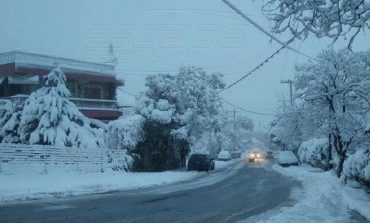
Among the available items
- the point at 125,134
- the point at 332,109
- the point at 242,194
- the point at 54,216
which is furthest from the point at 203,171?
the point at 54,216

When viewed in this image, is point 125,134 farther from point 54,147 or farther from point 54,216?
point 54,216

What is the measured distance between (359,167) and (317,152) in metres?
21.7

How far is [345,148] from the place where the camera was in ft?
103

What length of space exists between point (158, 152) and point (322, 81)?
13334 mm

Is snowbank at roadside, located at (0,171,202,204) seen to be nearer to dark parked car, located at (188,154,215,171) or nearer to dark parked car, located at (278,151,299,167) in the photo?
dark parked car, located at (188,154,215,171)

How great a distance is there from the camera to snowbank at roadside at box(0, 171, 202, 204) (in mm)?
20309

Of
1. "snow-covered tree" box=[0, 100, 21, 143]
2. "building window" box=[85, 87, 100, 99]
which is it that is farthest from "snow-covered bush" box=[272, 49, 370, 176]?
"building window" box=[85, 87, 100, 99]

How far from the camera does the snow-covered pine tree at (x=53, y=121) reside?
2995 centimetres

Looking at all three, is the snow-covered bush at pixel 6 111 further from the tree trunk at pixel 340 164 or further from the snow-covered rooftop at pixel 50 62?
the tree trunk at pixel 340 164

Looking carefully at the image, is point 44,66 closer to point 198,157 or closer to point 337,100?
point 198,157

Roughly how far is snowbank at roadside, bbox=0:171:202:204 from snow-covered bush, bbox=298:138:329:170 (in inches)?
648

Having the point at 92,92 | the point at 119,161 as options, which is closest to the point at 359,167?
the point at 119,161

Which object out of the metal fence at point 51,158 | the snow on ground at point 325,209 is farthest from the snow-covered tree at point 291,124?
the snow on ground at point 325,209

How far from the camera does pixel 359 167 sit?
79.7ft
